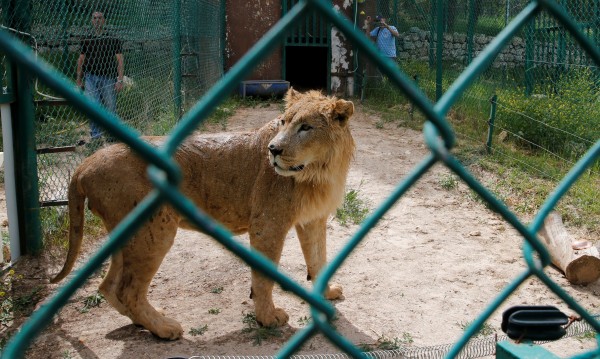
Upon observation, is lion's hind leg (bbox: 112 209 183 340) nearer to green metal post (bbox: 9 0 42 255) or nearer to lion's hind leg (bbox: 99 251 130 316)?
lion's hind leg (bbox: 99 251 130 316)

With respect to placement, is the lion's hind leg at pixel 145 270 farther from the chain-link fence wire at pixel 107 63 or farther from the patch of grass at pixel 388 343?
the chain-link fence wire at pixel 107 63

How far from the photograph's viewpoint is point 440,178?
8289 millimetres

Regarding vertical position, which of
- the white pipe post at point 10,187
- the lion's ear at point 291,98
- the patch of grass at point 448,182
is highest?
the lion's ear at point 291,98

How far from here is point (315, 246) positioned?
4863 mm

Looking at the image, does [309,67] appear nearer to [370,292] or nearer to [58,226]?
[58,226]

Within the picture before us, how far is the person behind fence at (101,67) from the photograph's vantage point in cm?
702

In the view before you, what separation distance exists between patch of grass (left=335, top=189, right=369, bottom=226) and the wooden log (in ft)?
6.26

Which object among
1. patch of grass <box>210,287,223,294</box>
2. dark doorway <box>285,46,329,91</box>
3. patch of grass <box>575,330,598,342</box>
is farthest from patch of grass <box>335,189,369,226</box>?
dark doorway <box>285,46,329,91</box>

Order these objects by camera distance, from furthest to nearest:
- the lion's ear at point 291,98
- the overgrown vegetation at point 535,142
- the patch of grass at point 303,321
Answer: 1. the overgrown vegetation at point 535,142
2. the lion's ear at point 291,98
3. the patch of grass at point 303,321

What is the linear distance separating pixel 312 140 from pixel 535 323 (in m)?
2.67

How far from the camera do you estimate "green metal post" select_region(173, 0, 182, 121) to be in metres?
9.65

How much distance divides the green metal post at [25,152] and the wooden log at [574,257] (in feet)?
15.0

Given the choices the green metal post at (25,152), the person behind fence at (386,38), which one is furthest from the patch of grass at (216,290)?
the person behind fence at (386,38)

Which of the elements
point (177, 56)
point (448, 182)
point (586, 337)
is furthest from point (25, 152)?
point (448, 182)
